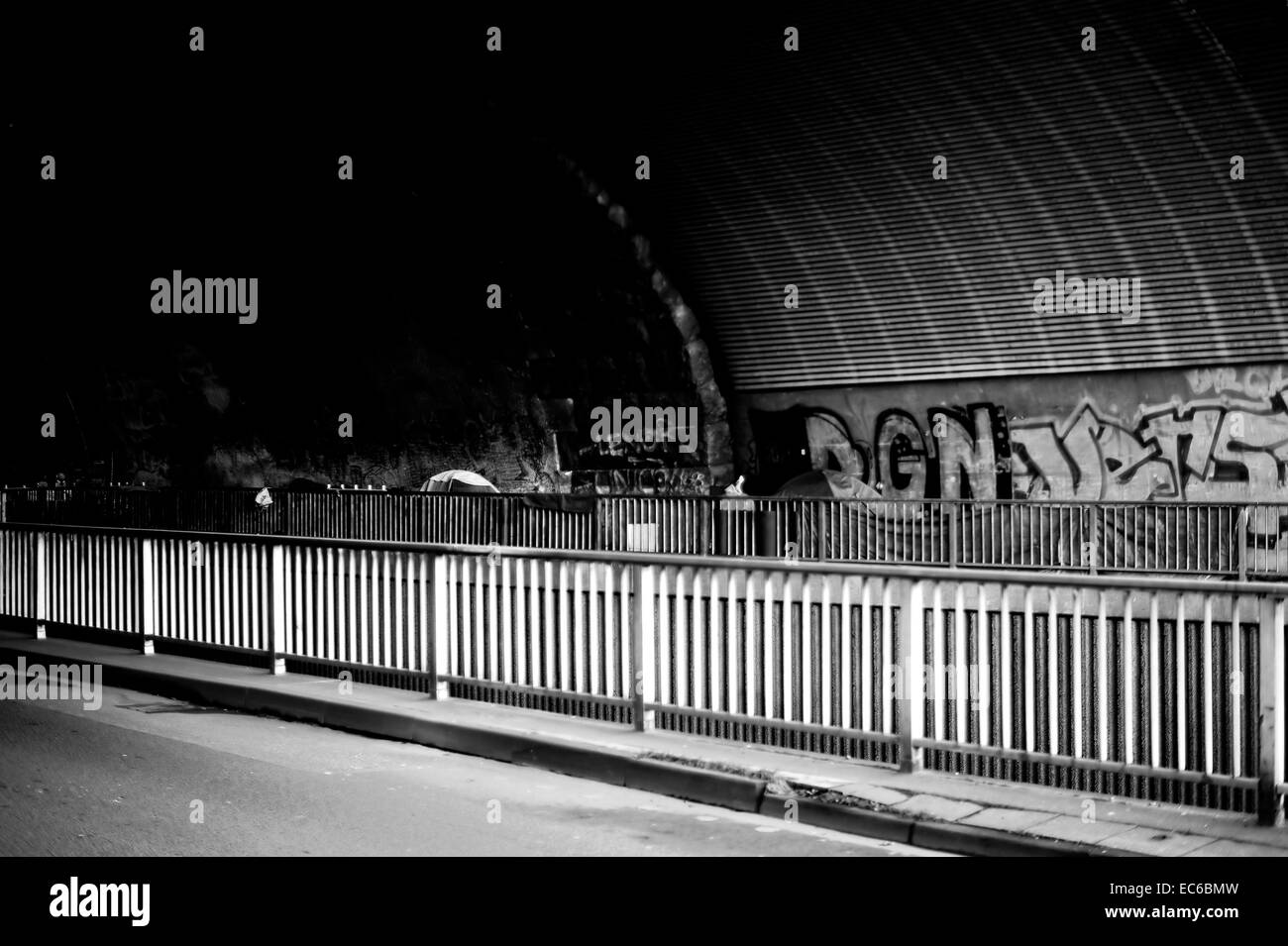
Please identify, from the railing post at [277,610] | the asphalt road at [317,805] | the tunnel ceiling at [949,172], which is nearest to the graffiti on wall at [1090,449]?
the tunnel ceiling at [949,172]

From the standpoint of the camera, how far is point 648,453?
23.7 meters

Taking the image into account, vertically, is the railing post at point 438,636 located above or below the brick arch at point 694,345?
below

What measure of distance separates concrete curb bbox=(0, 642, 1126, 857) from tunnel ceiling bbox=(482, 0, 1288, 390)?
12.3 metres

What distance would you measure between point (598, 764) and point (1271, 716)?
3.55 metres

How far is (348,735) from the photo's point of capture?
30.4 ft

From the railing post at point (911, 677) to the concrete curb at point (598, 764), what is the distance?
805mm

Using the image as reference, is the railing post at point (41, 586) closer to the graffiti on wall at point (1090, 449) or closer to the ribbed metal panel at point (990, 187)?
the ribbed metal panel at point (990, 187)

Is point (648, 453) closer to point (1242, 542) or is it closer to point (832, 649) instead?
point (1242, 542)

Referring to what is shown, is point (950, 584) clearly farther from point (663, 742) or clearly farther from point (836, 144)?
point (836, 144)

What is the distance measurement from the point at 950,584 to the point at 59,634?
30.9 ft

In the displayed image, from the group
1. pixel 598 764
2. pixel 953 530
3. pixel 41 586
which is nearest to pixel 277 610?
pixel 41 586

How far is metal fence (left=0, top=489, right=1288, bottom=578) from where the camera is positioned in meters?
15.0

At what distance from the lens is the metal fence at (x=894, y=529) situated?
15.0 m
